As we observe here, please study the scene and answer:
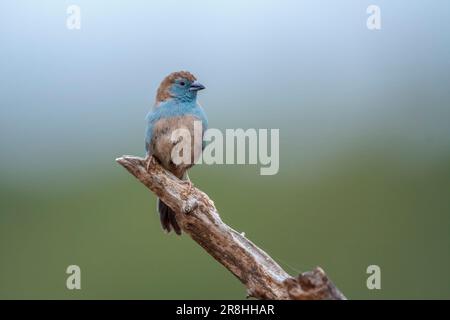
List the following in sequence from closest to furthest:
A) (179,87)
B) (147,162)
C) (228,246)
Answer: (228,246) < (147,162) < (179,87)

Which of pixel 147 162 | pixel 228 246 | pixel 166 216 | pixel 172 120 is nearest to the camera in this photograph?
pixel 228 246

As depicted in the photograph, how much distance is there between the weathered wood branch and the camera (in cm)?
418

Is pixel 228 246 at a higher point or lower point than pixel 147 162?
lower

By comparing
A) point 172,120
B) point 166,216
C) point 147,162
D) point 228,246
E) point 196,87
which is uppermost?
point 196,87

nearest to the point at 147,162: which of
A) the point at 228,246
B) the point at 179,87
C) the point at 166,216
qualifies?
the point at 166,216

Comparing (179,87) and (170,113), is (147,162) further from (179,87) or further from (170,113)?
(179,87)

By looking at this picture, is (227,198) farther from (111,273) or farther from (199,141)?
(199,141)

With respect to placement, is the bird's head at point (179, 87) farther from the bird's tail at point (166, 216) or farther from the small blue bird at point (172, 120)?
the bird's tail at point (166, 216)

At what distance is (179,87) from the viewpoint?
620 centimetres

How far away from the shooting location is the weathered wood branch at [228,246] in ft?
13.7

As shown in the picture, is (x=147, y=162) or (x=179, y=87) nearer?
(x=147, y=162)

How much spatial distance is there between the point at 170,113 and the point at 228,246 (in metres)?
1.55

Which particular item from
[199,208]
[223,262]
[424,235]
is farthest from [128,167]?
[424,235]

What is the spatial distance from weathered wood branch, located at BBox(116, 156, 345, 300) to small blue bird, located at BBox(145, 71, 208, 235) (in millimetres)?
191
